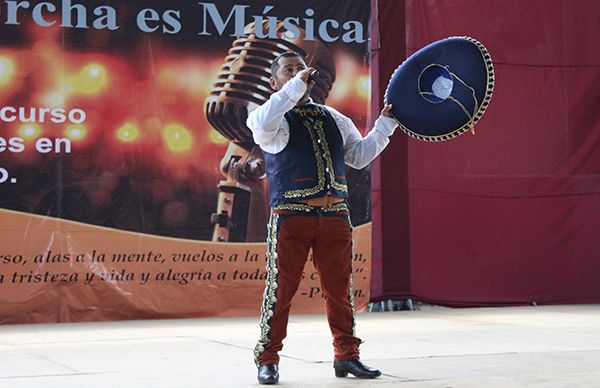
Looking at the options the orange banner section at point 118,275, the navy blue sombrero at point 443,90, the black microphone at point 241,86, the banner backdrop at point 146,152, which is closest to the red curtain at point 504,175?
the banner backdrop at point 146,152

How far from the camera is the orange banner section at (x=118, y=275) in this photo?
9.46m

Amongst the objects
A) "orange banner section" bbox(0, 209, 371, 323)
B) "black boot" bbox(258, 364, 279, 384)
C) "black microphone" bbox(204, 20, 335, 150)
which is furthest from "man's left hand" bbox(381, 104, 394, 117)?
"orange banner section" bbox(0, 209, 371, 323)

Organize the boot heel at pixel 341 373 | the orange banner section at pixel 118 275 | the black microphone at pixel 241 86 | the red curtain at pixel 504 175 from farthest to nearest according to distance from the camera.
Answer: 1. the red curtain at pixel 504 175
2. the black microphone at pixel 241 86
3. the orange banner section at pixel 118 275
4. the boot heel at pixel 341 373

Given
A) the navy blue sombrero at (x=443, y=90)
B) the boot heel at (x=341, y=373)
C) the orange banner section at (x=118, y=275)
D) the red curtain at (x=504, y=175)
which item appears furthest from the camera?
the red curtain at (x=504, y=175)

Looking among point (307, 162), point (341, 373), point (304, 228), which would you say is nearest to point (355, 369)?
point (341, 373)

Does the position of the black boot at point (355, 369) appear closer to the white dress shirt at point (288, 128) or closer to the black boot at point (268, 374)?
the black boot at point (268, 374)

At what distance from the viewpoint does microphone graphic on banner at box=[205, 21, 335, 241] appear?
1006cm

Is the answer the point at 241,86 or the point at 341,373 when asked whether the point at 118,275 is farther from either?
the point at 341,373

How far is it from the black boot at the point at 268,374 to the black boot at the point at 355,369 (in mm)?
357

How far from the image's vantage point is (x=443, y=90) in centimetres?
594

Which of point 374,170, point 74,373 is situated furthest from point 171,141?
point 74,373

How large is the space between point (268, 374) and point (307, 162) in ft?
3.58

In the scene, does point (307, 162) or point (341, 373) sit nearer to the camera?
point (307, 162)

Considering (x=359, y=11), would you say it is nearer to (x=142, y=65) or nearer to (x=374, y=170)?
(x=374, y=170)
